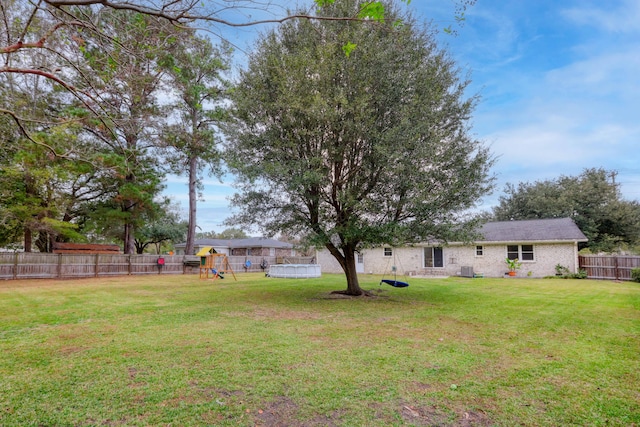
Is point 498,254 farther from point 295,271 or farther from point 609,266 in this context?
point 295,271

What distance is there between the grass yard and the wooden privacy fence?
38.4 ft

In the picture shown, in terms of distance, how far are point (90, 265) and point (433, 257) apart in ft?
66.6

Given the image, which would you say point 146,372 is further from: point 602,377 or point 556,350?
point 556,350

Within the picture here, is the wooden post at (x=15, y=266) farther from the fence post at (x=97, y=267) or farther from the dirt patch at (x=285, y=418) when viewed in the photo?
the dirt patch at (x=285, y=418)

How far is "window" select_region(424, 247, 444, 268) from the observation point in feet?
68.9

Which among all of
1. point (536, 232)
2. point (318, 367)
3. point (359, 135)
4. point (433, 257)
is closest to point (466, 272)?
point (433, 257)

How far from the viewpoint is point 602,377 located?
391 centimetres

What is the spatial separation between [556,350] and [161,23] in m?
7.32

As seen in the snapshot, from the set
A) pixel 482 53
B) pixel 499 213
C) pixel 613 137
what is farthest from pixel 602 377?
pixel 499 213

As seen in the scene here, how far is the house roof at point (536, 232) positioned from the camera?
17.6 m

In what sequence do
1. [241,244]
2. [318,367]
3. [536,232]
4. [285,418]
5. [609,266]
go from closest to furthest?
[285,418]
[318,367]
[609,266]
[536,232]
[241,244]

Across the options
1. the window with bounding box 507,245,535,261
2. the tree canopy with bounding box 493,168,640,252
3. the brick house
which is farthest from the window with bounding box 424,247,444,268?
the tree canopy with bounding box 493,168,640,252

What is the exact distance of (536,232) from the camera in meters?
18.9

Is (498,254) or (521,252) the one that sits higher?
(521,252)
